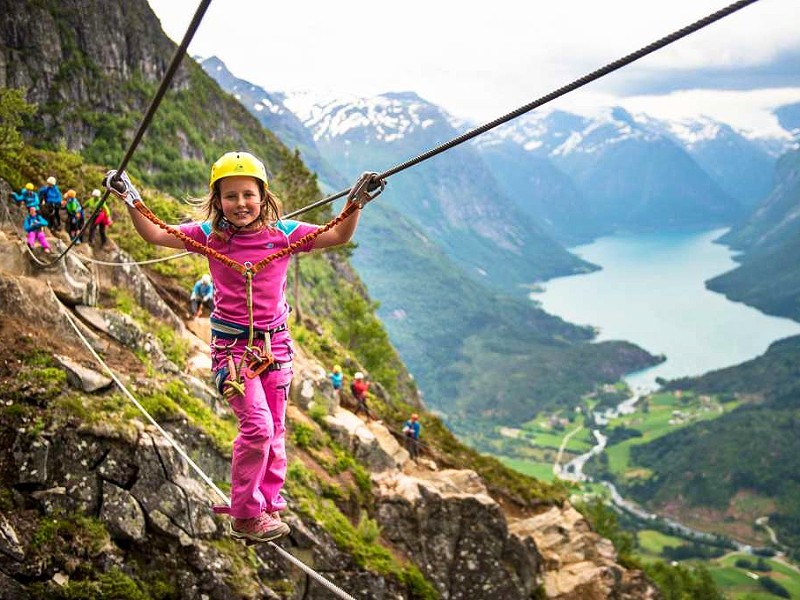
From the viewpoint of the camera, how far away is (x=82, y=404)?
11359mm

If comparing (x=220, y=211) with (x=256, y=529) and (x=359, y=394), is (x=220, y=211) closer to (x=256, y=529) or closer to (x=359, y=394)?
(x=256, y=529)

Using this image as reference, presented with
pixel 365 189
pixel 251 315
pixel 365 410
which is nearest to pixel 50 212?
pixel 365 410

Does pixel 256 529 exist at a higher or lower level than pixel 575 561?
higher

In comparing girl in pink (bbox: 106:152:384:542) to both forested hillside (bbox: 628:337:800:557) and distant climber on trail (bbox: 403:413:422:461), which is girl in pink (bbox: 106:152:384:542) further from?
forested hillside (bbox: 628:337:800:557)

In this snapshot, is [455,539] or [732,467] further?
[732,467]

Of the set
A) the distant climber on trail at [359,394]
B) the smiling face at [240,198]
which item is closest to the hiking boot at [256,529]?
the smiling face at [240,198]

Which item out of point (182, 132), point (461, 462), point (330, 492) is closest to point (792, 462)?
point (182, 132)

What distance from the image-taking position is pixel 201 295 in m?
19.5

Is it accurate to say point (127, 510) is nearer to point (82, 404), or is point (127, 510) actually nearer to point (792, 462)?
point (82, 404)

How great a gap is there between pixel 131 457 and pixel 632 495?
17331 centimetres

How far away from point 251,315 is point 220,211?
869 millimetres

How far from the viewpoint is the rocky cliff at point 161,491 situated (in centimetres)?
1039

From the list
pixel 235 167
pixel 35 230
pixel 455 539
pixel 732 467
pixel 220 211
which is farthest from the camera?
pixel 732 467

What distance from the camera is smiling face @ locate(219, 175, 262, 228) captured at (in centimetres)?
518
